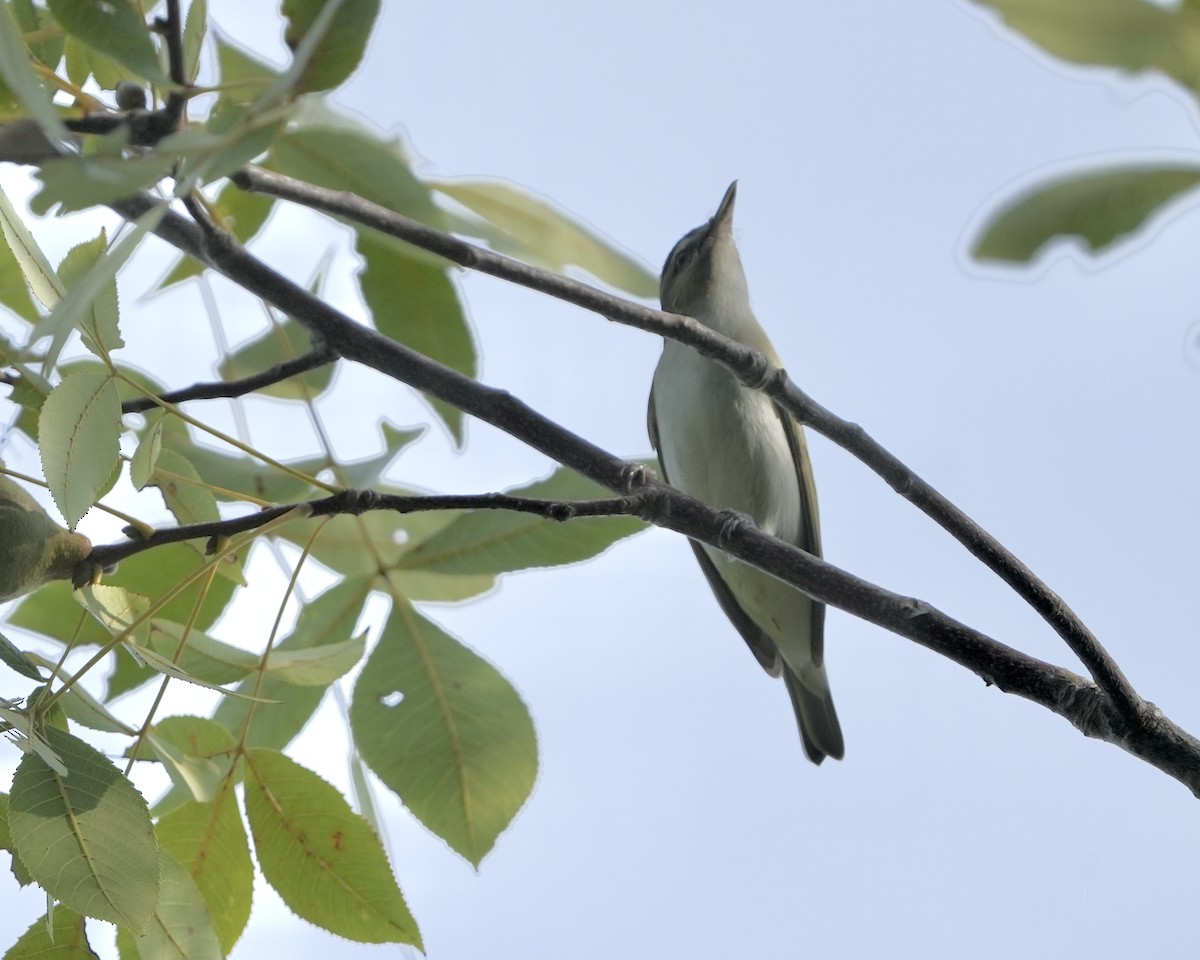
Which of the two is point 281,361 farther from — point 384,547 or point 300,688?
point 300,688

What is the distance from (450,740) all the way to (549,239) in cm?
74

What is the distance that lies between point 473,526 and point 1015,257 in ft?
4.40

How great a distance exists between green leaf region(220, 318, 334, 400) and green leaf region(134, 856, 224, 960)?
856 mm

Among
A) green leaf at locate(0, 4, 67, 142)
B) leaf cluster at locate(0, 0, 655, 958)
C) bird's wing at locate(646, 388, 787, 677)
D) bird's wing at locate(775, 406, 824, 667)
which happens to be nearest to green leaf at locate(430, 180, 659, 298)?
leaf cluster at locate(0, 0, 655, 958)

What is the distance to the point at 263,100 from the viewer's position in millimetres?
676

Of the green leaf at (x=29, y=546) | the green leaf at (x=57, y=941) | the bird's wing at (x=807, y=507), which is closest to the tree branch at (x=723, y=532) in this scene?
the green leaf at (x=29, y=546)

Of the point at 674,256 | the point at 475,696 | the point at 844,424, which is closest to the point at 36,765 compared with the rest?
the point at 475,696

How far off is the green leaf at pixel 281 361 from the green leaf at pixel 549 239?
679 millimetres

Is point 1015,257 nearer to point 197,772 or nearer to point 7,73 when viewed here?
point 7,73

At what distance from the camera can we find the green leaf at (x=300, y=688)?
1.79m

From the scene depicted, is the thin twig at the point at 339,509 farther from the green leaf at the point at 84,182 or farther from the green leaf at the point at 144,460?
the green leaf at the point at 84,182

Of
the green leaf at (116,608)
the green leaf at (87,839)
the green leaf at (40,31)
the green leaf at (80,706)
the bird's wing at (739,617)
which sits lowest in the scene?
the green leaf at (87,839)

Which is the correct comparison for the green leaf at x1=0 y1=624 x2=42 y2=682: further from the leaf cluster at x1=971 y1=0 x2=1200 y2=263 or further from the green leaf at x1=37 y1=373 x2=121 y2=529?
the leaf cluster at x1=971 y1=0 x2=1200 y2=263

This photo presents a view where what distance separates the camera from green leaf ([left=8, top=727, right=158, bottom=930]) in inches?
44.6
